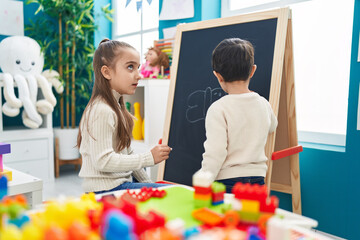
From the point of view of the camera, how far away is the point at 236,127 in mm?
1185

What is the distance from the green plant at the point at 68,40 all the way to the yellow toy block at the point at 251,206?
10.2 ft

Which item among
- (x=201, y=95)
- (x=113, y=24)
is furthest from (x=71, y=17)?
(x=201, y=95)

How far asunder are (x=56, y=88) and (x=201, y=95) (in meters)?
2.16

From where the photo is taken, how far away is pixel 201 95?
1686mm

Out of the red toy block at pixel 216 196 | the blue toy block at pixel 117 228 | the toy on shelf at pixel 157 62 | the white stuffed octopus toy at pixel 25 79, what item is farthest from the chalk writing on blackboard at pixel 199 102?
the white stuffed octopus toy at pixel 25 79

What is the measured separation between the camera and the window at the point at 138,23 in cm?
313

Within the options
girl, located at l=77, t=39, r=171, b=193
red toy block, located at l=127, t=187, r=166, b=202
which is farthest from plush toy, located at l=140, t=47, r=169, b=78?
red toy block, located at l=127, t=187, r=166, b=202

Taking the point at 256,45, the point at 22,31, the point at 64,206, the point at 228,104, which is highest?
the point at 22,31

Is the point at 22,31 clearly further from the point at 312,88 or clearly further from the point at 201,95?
the point at 312,88

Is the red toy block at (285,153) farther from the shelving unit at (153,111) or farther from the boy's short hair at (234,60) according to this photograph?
the shelving unit at (153,111)

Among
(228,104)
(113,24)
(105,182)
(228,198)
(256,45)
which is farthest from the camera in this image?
(113,24)

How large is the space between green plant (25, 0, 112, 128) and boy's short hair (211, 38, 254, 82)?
8.28 ft

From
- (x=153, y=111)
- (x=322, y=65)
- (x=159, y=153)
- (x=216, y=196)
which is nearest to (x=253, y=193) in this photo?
(x=216, y=196)

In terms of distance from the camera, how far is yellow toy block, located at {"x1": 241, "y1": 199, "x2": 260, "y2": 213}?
24.8 inches
